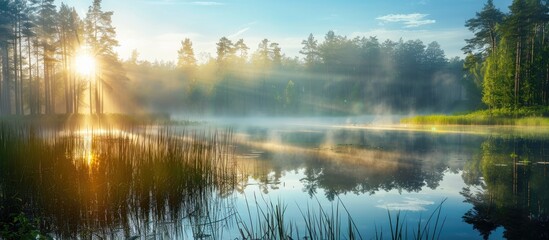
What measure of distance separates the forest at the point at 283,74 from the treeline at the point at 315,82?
0.24 meters

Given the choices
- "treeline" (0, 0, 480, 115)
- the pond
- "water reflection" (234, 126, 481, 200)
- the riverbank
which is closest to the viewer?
the pond

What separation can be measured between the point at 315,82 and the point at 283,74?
317 inches

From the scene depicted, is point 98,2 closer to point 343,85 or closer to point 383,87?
point 343,85

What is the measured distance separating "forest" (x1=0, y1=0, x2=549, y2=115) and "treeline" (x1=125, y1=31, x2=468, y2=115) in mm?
242

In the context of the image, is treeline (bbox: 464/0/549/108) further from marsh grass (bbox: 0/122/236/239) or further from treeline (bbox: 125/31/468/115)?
marsh grass (bbox: 0/122/236/239)

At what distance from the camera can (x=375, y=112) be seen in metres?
82.6

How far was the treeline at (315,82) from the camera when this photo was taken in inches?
3051

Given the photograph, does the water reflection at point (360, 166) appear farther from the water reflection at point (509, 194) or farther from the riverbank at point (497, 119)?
the riverbank at point (497, 119)

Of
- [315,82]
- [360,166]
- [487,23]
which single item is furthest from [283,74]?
[360,166]

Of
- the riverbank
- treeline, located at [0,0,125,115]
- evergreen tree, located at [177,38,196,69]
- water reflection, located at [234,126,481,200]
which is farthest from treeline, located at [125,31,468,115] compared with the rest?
water reflection, located at [234,126,481,200]

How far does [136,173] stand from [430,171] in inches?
360

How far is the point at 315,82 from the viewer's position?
86812mm

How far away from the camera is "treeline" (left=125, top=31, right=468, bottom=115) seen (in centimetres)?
7750

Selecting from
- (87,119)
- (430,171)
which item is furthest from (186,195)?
(87,119)
